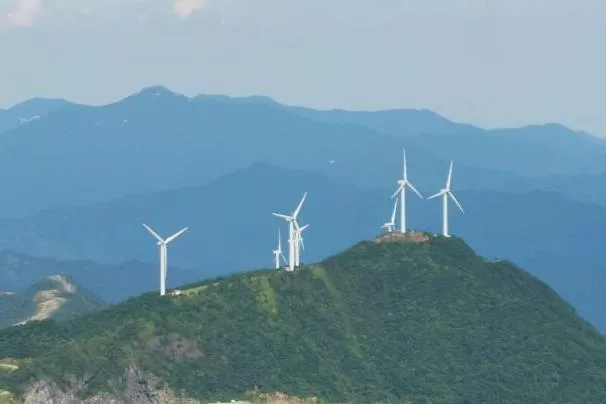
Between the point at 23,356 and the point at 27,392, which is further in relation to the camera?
the point at 23,356

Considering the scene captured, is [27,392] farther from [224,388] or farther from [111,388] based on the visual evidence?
[224,388]

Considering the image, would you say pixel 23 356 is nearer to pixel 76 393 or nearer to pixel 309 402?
pixel 76 393

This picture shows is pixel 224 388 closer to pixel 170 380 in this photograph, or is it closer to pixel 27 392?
pixel 170 380

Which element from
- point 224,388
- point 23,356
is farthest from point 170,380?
point 23,356

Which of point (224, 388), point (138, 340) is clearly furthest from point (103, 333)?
point (224, 388)

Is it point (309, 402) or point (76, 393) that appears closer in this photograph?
point (76, 393)
